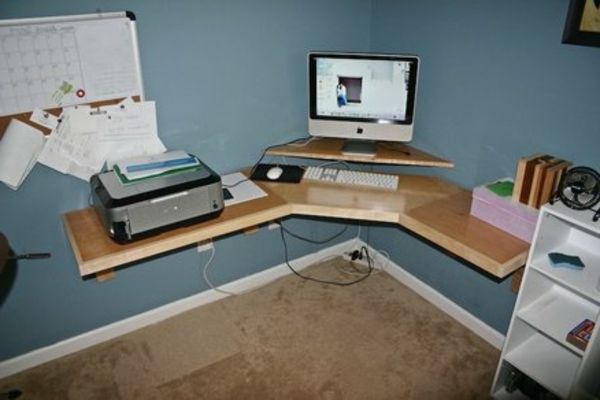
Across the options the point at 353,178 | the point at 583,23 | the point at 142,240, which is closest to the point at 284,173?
the point at 353,178

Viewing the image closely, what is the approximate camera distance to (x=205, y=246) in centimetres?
266

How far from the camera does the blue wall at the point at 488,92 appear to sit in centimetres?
189

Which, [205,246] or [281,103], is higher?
[281,103]

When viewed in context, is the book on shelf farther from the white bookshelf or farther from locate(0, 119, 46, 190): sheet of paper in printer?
locate(0, 119, 46, 190): sheet of paper in printer

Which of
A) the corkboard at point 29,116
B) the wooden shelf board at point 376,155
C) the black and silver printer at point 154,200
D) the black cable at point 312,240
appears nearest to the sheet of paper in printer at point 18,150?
the corkboard at point 29,116

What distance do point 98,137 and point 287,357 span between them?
138cm

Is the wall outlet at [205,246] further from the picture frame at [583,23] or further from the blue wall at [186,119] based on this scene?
the picture frame at [583,23]

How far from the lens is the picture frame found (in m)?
1.74

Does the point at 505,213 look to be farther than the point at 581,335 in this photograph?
Yes

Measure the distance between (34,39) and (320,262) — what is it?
2.02 meters

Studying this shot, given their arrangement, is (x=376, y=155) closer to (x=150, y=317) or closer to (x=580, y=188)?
(x=580, y=188)

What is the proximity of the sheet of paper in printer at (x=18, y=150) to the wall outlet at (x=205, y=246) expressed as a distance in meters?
0.93

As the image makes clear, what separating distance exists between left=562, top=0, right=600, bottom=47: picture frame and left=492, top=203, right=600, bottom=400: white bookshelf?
24.4 inches

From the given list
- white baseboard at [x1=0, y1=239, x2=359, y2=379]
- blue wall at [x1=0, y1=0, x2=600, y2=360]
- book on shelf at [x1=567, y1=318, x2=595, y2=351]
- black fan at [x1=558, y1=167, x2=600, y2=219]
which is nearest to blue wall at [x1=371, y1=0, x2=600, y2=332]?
blue wall at [x1=0, y1=0, x2=600, y2=360]
